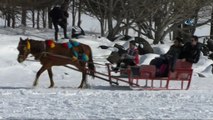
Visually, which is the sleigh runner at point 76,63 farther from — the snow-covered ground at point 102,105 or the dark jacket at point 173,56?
the snow-covered ground at point 102,105

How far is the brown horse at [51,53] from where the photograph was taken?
1239cm

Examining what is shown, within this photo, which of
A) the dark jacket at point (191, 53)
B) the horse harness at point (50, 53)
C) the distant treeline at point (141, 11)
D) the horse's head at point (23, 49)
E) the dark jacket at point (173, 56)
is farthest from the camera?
the distant treeline at point (141, 11)

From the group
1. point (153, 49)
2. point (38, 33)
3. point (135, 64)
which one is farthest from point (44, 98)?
point (38, 33)

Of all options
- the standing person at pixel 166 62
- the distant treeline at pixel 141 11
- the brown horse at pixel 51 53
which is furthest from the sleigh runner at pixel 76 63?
the distant treeline at pixel 141 11

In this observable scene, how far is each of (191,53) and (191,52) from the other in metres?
0.03

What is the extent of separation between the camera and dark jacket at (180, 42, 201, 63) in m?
13.0

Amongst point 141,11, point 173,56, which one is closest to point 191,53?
point 173,56

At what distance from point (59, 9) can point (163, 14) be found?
6.62 meters

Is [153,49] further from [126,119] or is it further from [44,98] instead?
[126,119]

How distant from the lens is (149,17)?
88.1 feet

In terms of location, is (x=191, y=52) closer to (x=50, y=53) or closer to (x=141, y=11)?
(x=50, y=53)

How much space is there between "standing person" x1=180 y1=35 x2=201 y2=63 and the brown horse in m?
2.34

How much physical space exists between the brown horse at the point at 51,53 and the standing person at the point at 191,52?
2341mm

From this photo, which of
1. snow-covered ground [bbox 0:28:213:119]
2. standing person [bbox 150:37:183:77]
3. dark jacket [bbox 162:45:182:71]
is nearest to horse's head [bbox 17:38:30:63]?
snow-covered ground [bbox 0:28:213:119]
